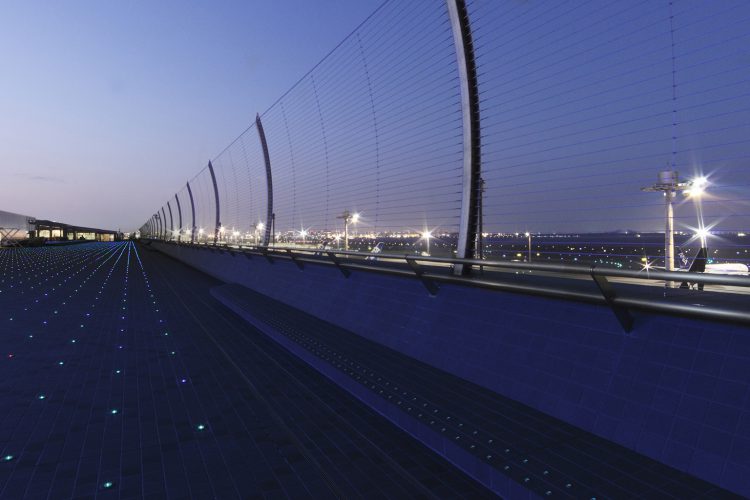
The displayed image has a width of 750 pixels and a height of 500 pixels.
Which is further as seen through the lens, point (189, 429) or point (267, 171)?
point (267, 171)

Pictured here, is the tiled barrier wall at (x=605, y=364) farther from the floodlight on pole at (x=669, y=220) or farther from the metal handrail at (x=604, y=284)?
the floodlight on pole at (x=669, y=220)

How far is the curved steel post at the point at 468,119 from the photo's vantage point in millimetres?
4645

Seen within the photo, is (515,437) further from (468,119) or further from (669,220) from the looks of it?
(468,119)

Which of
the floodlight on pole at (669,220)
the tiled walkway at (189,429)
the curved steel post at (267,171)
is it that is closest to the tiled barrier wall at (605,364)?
the floodlight on pole at (669,220)

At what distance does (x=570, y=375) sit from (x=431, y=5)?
411 centimetres

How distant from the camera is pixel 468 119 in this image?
183 inches

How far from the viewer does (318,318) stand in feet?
23.9

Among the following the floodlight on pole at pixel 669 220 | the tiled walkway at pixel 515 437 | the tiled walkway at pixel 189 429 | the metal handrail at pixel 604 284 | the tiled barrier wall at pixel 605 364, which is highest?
the floodlight on pole at pixel 669 220

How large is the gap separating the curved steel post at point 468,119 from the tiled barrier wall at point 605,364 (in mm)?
673

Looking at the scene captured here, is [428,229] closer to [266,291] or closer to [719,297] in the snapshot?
[719,297]

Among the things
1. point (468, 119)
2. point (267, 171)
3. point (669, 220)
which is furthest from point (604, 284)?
point (267, 171)

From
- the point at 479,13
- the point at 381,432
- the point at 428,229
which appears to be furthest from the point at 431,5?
the point at 381,432

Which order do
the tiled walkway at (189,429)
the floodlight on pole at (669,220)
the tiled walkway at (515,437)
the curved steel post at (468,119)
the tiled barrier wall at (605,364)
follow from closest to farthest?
the tiled walkway at (515,437) < the tiled barrier wall at (605,364) < the tiled walkway at (189,429) < the floodlight on pole at (669,220) < the curved steel post at (468,119)

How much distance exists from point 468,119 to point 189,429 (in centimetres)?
371
